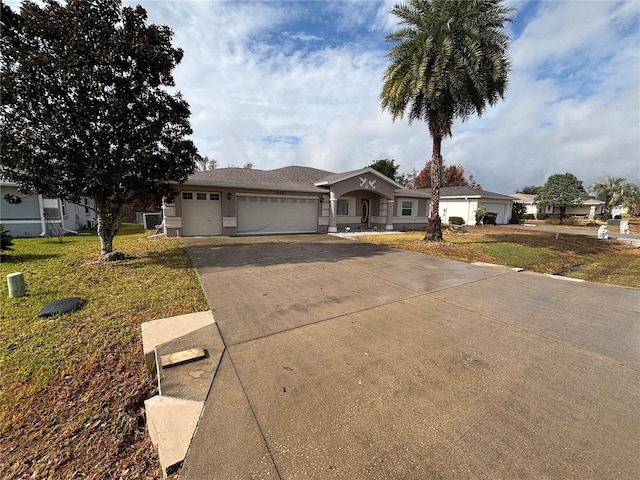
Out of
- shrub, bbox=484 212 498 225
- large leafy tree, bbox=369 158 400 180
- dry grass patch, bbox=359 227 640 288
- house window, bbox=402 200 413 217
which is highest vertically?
large leafy tree, bbox=369 158 400 180

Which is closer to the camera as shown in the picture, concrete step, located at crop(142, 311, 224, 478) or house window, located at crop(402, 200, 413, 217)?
concrete step, located at crop(142, 311, 224, 478)

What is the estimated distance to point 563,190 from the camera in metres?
33.8

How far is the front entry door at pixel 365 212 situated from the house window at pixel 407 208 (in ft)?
9.96

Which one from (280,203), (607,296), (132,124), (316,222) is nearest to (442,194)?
(316,222)

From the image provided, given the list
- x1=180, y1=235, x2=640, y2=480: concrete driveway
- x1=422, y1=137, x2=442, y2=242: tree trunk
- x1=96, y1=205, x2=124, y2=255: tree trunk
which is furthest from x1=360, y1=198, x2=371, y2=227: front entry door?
x1=96, y1=205, x2=124, y2=255: tree trunk

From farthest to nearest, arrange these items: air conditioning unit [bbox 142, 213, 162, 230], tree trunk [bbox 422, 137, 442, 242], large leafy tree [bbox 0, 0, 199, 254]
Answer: air conditioning unit [bbox 142, 213, 162, 230], tree trunk [bbox 422, 137, 442, 242], large leafy tree [bbox 0, 0, 199, 254]

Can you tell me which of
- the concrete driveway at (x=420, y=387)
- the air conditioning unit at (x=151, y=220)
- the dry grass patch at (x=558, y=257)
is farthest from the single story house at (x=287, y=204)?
the concrete driveway at (x=420, y=387)

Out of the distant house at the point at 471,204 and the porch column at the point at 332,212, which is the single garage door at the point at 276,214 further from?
the distant house at the point at 471,204

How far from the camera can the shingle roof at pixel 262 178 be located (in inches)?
557

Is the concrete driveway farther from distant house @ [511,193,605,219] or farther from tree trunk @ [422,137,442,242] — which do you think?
distant house @ [511,193,605,219]

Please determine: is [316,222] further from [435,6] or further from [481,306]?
[481,306]

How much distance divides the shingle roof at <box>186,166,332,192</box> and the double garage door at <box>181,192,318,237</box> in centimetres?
75

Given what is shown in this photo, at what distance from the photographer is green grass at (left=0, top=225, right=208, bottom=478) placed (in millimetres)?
2309

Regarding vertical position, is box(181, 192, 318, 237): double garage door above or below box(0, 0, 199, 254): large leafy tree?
below
